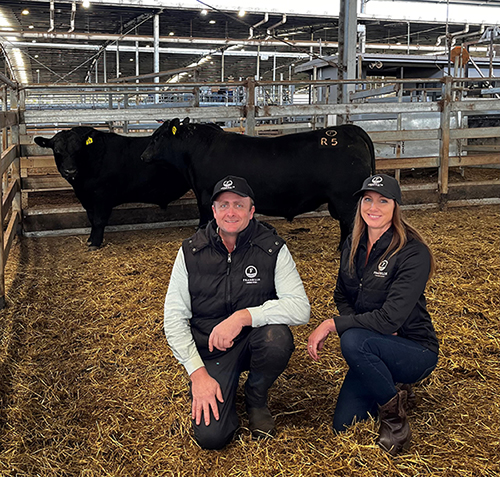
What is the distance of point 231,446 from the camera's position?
2578mm

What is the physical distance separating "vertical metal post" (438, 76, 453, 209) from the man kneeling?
629 cm

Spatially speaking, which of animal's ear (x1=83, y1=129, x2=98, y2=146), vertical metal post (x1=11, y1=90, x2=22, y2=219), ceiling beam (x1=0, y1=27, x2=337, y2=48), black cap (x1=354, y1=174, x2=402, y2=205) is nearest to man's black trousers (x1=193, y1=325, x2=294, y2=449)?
black cap (x1=354, y1=174, x2=402, y2=205)

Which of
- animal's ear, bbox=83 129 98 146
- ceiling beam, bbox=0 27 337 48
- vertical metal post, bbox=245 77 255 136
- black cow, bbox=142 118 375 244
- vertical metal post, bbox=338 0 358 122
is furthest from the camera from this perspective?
ceiling beam, bbox=0 27 337 48

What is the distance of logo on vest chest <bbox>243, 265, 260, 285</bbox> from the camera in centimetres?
272

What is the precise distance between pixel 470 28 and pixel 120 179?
18.3 m

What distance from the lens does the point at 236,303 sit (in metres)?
2.76

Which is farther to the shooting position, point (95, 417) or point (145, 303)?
point (145, 303)

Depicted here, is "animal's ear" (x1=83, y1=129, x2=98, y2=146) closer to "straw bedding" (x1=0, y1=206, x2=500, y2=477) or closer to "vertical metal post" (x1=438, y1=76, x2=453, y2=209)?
"straw bedding" (x1=0, y1=206, x2=500, y2=477)

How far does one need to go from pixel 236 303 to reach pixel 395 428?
0.93 metres

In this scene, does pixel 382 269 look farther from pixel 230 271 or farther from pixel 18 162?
pixel 18 162

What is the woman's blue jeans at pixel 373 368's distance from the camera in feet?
8.19

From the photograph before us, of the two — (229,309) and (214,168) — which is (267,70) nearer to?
(214,168)

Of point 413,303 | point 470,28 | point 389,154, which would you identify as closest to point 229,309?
point 413,303

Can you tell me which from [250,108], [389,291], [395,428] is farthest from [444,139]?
[395,428]
